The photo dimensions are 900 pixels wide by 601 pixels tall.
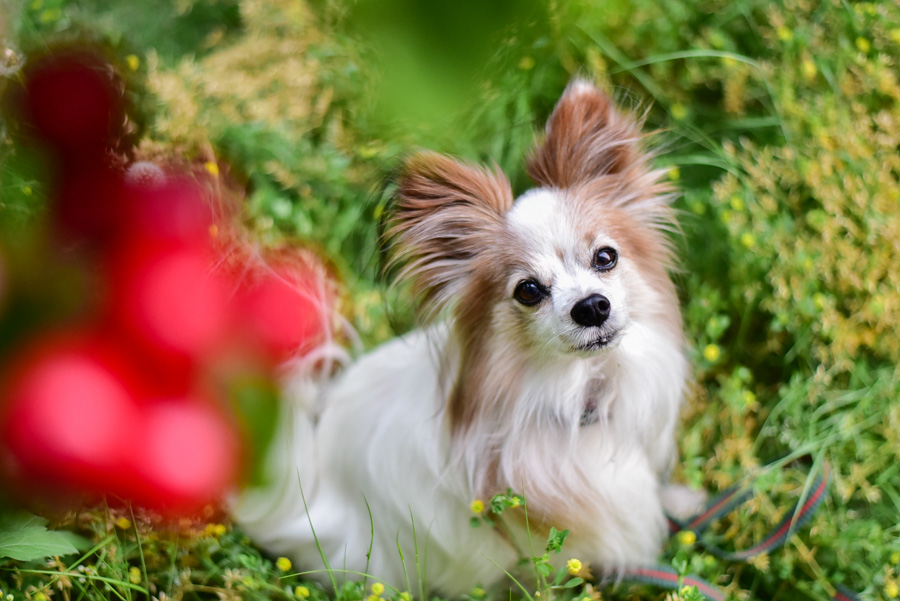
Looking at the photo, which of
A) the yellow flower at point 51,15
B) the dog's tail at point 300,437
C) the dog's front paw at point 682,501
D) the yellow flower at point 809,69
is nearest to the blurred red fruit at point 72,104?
the dog's tail at point 300,437

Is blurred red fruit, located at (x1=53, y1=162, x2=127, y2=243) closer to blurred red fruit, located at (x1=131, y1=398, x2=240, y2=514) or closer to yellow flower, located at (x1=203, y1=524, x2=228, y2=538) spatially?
blurred red fruit, located at (x1=131, y1=398, x2=240, y2=514)

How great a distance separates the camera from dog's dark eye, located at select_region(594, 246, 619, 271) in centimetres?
181

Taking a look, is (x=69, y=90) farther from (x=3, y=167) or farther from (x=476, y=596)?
(x=476, y=596)

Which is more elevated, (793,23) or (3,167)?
(793,23)

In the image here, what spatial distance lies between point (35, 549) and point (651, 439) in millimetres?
1623

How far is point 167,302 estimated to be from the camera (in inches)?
28.6

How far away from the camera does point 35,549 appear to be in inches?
57.2

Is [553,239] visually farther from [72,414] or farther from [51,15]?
[51,15]

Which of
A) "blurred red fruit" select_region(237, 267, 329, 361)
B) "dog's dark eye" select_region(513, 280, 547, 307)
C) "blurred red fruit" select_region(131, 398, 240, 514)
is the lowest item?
"blurred red fruit" select_region(131, 398, 240, 514)

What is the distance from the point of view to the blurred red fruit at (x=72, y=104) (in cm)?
68

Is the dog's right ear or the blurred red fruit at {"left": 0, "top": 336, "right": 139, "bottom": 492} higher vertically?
the dog's right ear

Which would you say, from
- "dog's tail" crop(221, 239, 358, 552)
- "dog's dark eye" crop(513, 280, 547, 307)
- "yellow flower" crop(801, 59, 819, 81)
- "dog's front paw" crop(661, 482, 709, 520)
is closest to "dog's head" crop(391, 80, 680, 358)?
"dog's dark eye" crop(513, 280, 547, 307)

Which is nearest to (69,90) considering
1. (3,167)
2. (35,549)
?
(3,167)

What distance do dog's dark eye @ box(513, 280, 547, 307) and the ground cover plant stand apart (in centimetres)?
43
